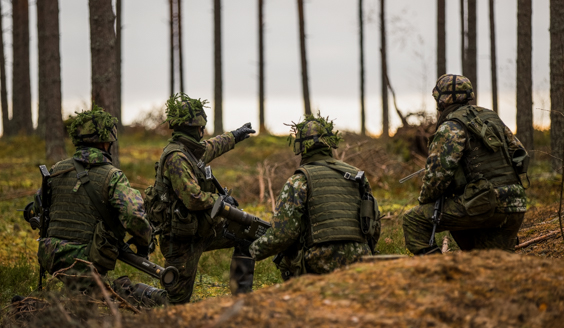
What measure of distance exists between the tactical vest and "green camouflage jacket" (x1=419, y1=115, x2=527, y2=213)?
237cm

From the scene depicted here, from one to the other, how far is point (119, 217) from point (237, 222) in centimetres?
118

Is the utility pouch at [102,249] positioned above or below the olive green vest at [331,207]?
below

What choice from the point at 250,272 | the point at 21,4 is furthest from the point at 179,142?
the point at 21,4

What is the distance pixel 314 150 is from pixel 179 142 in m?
1.63

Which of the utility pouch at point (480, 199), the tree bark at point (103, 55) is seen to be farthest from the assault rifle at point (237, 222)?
the tree bark at point (103, 55)

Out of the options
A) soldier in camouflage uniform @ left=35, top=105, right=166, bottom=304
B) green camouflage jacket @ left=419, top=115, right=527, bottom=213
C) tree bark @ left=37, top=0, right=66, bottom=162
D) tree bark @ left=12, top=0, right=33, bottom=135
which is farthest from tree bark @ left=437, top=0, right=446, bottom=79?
tree bark @ left=12, top=0, right=33, bottom=135

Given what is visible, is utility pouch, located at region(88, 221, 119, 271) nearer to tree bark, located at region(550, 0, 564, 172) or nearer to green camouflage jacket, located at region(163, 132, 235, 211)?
green camouflage jacket, located at region(163, 132, 235, 211)

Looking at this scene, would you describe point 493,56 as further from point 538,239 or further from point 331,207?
point 331,207

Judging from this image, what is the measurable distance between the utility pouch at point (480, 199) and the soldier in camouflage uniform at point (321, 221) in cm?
103

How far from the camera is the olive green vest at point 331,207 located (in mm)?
4863

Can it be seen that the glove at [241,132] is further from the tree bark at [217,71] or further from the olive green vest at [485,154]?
the tree bark at [217,71]

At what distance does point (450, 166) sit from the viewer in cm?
551

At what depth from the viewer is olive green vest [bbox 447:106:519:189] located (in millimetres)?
5496

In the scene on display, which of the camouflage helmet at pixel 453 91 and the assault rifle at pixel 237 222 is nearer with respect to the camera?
the assault rifle at pixel 237 222
